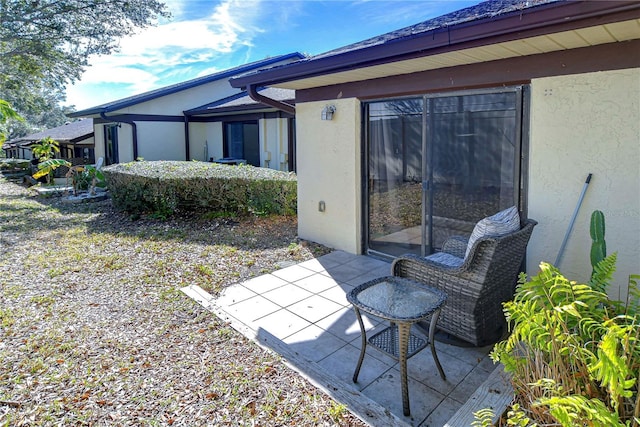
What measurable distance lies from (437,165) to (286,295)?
2.43 meters

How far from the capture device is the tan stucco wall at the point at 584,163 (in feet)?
12.0

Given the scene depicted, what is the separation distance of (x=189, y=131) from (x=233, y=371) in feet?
44.8

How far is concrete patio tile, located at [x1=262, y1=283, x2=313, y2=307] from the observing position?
4.50 m

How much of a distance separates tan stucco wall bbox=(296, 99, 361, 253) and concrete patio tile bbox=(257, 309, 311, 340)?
2356 millimetres

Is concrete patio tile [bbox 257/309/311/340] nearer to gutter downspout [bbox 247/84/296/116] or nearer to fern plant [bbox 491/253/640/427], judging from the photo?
fern plant [bbox 491/253/640/427]

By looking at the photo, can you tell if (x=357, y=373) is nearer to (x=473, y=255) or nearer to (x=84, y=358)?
(x=473, y=255)

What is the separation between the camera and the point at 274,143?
484 inches

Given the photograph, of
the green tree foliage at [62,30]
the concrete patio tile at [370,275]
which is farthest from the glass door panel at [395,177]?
the green tree foliage at [62,30]

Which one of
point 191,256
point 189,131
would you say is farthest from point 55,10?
point 191,256

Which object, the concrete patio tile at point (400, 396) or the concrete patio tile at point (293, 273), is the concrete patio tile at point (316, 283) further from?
the concrete patio tile at point (400, 396)

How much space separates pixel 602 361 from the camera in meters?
1.50

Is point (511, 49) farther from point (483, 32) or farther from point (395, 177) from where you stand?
point (395, 177)

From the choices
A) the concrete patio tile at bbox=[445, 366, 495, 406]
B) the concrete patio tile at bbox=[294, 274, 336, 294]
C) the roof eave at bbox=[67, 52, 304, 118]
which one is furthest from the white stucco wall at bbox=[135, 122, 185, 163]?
the concrete patio tile at bbox=[445, 366, 495, 406]

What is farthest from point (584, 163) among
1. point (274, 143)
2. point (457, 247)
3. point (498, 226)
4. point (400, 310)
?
point (274, 143)
